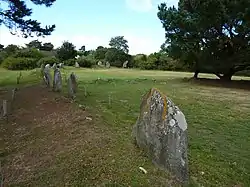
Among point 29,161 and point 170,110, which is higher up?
point 170,110

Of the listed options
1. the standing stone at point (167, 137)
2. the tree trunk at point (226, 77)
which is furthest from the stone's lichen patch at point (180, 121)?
the tree trunk at point (226, 77)

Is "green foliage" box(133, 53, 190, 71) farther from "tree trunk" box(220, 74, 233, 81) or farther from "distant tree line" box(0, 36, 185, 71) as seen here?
"tree trunk" box(220, 74, 233, 81)

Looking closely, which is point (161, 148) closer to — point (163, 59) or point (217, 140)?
point (217, 140)

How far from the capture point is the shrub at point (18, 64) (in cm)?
3724

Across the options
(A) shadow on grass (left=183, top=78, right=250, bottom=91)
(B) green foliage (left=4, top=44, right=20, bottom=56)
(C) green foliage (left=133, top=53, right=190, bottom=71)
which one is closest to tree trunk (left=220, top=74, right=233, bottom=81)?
(A) shadow on grass (left=183, top=78, right=250, bottom=91)

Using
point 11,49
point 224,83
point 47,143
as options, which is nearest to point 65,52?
point 11,49

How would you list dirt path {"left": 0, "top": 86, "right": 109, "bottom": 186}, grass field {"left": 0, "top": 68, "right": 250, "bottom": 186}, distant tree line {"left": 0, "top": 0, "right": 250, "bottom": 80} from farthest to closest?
distant tree line {"left": 0, "top": 0, "right": 250, "bottom": 80}, dirt path {"left": 0, "top": 86, "right": 109, "bottom": 186}, grass field {"left": 0, "top": 68, "right": 250, "bottom": 186}

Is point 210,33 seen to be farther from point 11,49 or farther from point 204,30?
point 11,49

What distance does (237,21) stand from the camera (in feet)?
61.9

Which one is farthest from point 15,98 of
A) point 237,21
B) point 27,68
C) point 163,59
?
point 163,59

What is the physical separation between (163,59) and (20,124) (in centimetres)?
3509

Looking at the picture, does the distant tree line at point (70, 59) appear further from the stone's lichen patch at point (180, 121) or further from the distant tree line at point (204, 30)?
the stone's lichen patch at point (180, 121)

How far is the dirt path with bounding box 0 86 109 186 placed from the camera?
16.5ft

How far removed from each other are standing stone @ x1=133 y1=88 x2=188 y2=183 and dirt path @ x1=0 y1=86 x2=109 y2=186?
1.16 meters
